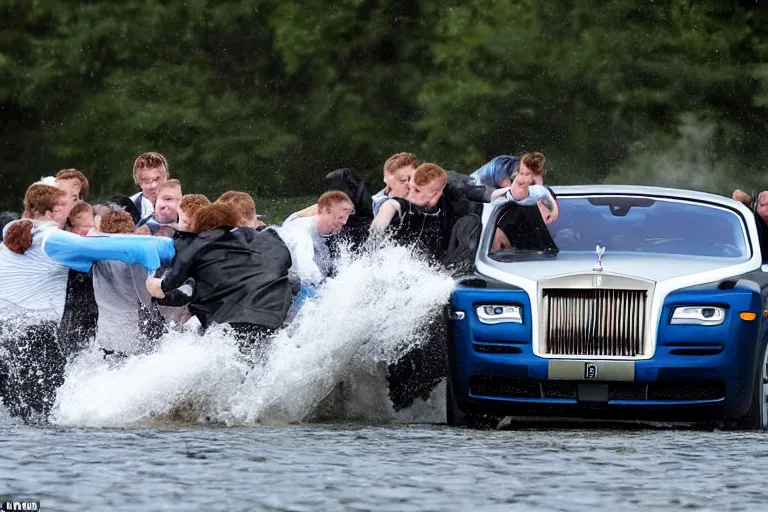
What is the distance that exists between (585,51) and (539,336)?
22209 millimetres

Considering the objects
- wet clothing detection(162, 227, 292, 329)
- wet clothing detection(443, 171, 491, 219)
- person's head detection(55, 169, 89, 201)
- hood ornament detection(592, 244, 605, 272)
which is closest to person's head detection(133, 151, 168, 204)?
person's head detection(55, 169, 89, 201)

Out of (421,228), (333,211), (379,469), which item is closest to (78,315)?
(333,211)

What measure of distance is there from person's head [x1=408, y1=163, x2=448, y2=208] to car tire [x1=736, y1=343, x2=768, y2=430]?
9.12 ft

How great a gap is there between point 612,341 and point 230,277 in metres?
2.39

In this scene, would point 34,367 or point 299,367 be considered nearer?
point 34,367

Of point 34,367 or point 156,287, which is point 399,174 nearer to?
point 156,287

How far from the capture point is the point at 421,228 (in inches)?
536

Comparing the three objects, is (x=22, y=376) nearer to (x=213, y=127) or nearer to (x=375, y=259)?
(x=375, y=259)

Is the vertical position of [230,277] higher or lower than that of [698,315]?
higher

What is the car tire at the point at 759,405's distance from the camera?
11.7 meters

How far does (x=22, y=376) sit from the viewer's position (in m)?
12.2

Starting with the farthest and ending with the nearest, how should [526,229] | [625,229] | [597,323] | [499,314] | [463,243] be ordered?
[463,243] → [526,229] → [625,229] → [499,314] → [597,323]

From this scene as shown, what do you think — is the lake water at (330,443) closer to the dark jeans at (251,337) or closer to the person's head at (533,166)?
the dark jeans at (251,337)

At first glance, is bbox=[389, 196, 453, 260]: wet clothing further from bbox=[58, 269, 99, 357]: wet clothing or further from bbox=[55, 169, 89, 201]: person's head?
bbox=[58, 269, 99, 357]: wet clothing
